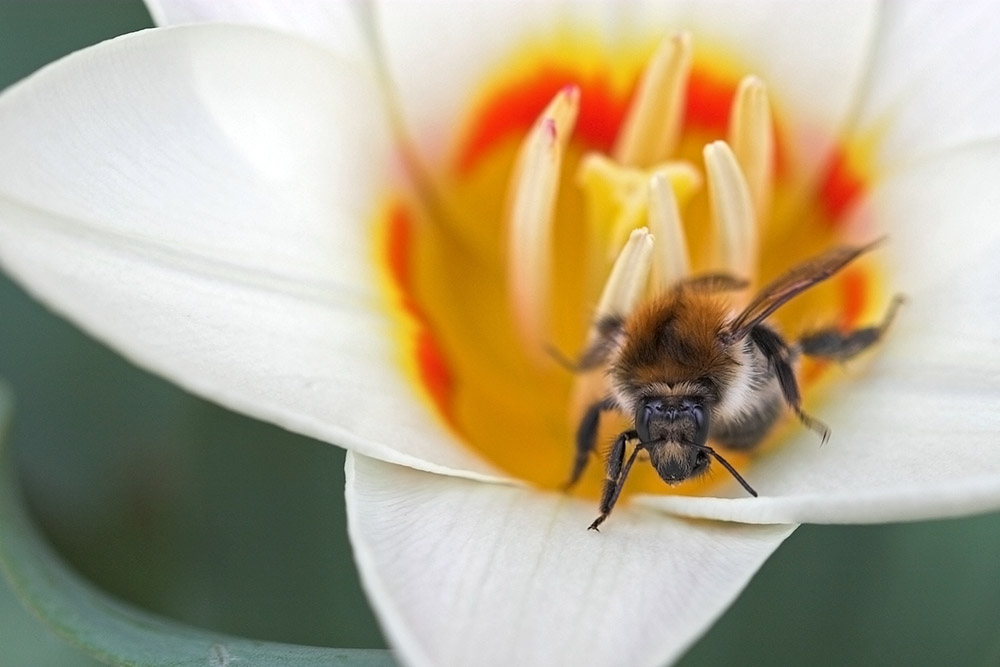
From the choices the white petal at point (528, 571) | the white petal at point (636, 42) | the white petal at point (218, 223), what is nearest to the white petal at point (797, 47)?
the white petal at point (636, 42)

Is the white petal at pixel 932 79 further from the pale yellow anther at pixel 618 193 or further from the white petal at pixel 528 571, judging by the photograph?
the white petal at pixel 528 571

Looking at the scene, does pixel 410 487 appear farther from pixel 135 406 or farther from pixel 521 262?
pixel 135 406

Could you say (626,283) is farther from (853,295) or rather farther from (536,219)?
(853,295)

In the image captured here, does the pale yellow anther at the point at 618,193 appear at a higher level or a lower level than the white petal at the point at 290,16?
lower

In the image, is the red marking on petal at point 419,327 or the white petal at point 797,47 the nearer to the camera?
the red marking on petal at point 419,327

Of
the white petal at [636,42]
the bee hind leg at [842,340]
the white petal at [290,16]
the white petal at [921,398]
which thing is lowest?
the bee hind leg at [842,340]

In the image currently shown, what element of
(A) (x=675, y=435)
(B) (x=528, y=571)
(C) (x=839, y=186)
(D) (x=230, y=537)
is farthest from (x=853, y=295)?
(D) (x=230, y=537)

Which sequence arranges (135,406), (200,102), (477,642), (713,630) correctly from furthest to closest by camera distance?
(135,406) < (713,630) < (200,102) < (477,642)

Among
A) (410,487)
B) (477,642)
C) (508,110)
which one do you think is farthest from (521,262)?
(477,642)
